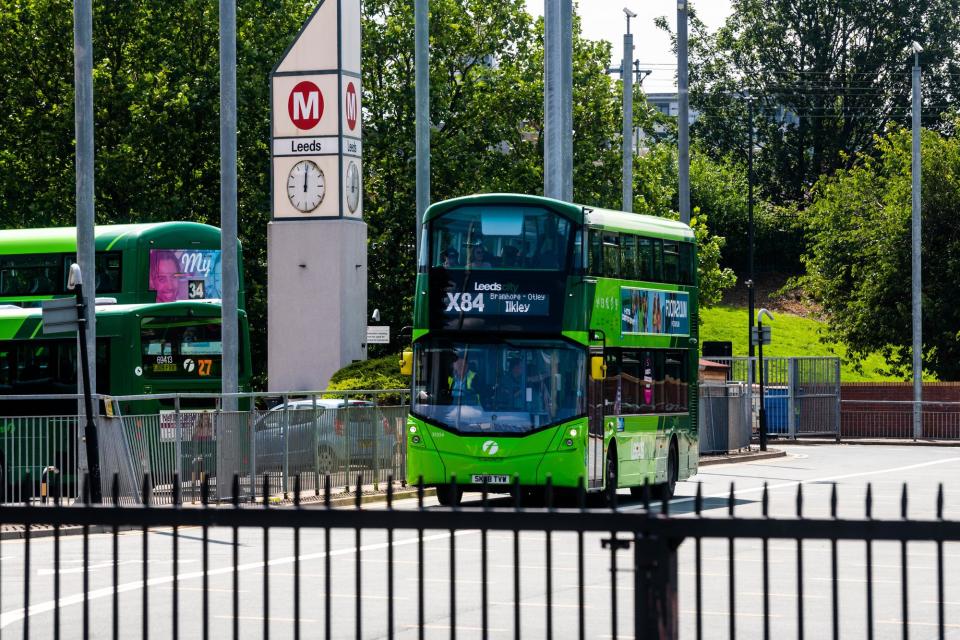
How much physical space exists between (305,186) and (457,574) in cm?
2322

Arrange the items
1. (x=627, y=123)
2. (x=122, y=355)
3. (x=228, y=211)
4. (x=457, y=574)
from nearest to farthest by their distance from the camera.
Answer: (x=457, y=574) → (x=228, y=211) → (x=122, y=355) → (x=627, y=123)

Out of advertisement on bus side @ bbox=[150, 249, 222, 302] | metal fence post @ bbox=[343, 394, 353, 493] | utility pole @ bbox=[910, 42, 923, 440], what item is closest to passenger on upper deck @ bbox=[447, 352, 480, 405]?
metal fence post @ bbox=[343, 394, 353, 493]

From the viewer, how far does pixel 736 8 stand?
91.0 meters

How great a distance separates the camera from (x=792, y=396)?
166 feet

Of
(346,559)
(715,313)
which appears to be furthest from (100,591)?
(715,313)

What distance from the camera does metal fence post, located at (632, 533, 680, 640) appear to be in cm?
602

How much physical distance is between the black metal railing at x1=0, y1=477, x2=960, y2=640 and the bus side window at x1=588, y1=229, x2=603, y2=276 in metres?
3.63

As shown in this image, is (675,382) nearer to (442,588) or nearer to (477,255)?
(477,255)

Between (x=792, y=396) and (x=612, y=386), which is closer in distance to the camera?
(x=612, y=386)

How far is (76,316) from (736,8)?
73.1m

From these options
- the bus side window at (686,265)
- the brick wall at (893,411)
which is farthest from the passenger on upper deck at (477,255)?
the brick wall at (893,411)

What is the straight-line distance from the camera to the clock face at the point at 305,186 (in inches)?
1501

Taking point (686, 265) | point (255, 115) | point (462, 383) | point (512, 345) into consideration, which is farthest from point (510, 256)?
point (255, 115)

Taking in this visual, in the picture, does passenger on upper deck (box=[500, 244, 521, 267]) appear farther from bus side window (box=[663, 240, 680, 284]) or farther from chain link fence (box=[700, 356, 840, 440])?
chain link fence (box=[700, 356, 840, 440])
